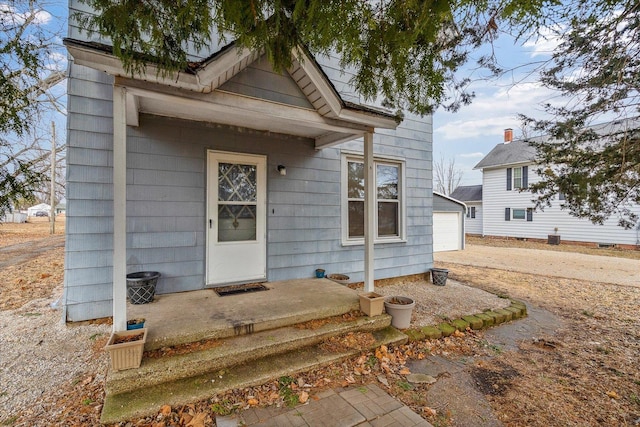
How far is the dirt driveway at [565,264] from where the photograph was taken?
24.9 feet

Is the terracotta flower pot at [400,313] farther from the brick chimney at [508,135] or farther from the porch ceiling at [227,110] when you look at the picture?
the brick chimney at [508,135]

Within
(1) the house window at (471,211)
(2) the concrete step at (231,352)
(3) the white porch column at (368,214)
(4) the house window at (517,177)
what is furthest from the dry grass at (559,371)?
(1) the house window at (471,211)

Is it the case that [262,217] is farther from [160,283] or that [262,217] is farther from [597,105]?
[597,105]

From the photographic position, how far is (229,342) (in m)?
2.88

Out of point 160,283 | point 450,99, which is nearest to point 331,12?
point 450,99

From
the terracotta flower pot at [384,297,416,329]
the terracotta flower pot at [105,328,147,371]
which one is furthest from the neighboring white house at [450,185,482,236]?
the terracotta flower pot at [105,328,147,371]

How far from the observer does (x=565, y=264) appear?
942 centimetres

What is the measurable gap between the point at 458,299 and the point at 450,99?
3.28 m

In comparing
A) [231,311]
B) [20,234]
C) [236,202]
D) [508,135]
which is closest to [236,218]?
[236,202]

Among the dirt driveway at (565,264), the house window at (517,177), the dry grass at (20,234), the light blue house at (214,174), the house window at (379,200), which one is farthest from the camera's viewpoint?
the house window at (517,177)

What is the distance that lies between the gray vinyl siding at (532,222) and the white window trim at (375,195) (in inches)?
398

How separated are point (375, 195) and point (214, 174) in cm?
309

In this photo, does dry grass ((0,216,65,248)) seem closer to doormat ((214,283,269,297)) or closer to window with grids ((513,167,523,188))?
doormat ((214,283,269,297))

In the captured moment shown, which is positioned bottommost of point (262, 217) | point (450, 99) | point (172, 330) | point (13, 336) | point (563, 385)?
point (563, 385)
